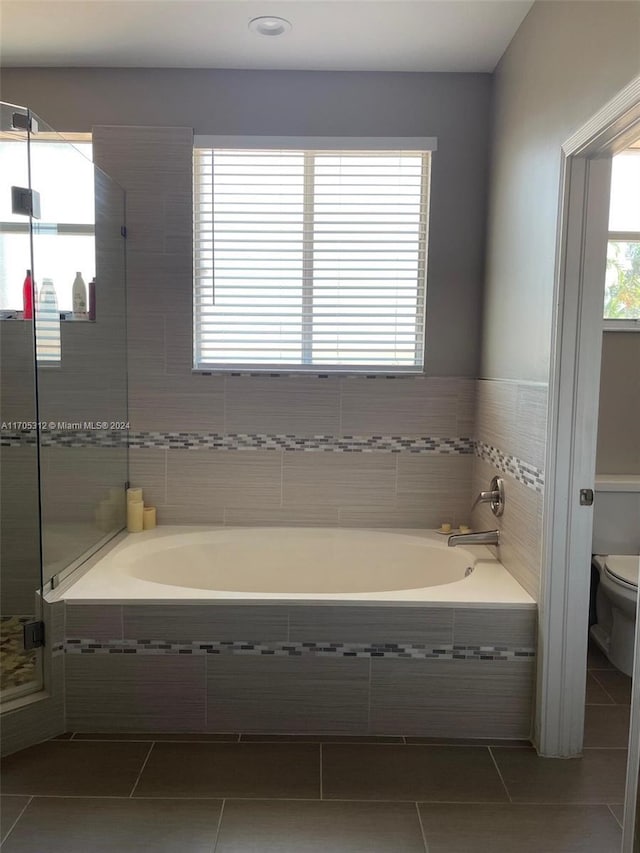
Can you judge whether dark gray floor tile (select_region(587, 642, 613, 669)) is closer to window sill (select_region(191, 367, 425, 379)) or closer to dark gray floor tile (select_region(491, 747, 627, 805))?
dark gray floor tile (select_region(491, 747, 627, 805))

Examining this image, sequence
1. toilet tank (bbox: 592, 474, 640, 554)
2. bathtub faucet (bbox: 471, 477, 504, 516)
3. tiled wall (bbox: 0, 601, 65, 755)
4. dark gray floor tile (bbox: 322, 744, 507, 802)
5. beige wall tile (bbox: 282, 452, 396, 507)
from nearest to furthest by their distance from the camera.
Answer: dark gray floor tile (bbox: 322, 744, 507, 802), tiled wall (bbox: 0, 601, 65, 755), bathtub faucet (bbox: 471, 477, 504, 516), toilet tank (bbox: 592, 474, 640, 554), beige wall tile (bbox: 282, 452, 396, 507)

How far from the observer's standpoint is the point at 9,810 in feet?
6.38

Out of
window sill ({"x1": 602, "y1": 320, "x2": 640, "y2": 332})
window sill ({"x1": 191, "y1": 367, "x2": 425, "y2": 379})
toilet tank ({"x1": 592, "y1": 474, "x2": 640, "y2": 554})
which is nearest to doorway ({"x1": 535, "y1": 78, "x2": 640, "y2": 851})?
toilet tank ({"x1": 592, "y1": 474, "x2": 640, "y2": 554})

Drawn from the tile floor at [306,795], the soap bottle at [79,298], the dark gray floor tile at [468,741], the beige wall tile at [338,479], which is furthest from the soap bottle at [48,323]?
the dark gray floor tile at [468,741]

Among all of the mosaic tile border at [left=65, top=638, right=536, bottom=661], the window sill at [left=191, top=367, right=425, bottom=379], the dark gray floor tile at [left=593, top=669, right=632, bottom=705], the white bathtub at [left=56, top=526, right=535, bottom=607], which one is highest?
the window sill at [left=191, top=367, right=425, bottom=379]

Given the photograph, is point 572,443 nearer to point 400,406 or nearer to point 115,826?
point 400,406

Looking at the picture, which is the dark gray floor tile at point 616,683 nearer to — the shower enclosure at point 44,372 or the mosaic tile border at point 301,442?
the mosaic tile border at point 301,442

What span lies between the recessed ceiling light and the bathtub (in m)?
2.19

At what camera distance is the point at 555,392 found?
2184mm

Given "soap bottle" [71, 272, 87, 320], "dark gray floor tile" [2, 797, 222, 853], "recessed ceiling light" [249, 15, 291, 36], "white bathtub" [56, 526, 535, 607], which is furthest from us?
"white bathtub" [56, 526, 535, 607]

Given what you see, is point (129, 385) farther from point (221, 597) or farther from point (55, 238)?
point (221, 597)

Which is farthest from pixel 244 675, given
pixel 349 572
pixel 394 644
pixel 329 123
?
pixel 329 123

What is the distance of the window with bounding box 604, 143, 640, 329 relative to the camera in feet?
10.6

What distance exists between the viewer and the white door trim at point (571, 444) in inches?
84.0
